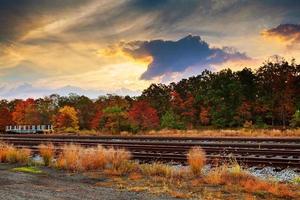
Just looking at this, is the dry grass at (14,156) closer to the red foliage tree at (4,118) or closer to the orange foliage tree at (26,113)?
the orange foliage tree at (26,113)

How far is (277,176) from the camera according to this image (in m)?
16.5

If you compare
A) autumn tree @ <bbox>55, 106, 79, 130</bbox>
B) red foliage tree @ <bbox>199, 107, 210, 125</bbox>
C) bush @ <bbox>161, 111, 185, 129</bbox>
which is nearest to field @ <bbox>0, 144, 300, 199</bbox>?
bush @ <bbox>161, 111, 185, 129</bbox>

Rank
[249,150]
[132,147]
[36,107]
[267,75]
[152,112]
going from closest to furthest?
[249,150]
[132,147]
[152,112]
[267,75]
[36,107]

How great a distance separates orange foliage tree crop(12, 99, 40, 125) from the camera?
9881 cm

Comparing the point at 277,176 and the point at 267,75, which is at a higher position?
the point at 267,75

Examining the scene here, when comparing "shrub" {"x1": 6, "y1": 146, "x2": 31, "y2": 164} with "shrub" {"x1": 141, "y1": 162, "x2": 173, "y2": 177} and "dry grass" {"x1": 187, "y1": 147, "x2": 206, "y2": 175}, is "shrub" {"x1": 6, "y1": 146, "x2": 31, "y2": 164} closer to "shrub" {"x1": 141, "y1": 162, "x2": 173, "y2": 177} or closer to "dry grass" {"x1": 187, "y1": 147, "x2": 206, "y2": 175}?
"shrub" {"x1": 141, "y1": 162, "x2": 173, "y2": 177}

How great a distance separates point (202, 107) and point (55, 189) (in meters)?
73.0

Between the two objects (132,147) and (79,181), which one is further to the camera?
(132,147)

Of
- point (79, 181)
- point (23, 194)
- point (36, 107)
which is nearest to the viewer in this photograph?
point (23, 194)

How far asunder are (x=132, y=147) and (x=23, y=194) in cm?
1620

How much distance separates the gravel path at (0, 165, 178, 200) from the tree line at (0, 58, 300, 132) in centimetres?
4561

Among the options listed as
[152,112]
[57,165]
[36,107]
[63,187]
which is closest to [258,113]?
[152,112]

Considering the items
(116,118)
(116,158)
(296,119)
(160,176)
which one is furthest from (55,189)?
(296,119)

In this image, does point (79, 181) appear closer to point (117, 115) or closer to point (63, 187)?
point (63, 187)
